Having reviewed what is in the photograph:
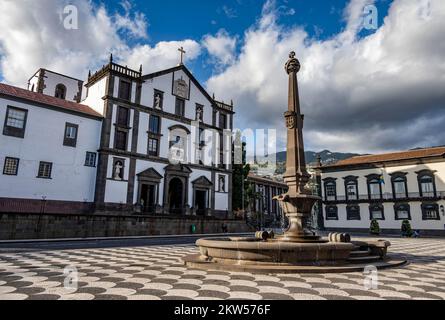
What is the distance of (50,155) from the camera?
24.3m

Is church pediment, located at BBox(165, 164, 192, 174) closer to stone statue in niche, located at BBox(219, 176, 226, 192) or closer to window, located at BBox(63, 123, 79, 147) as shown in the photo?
stone statue in niche, located at BBox(219, 176, 226, 192)

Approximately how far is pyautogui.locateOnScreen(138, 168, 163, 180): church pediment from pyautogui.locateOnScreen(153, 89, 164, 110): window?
6985 mm

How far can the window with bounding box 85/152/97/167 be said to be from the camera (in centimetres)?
2622

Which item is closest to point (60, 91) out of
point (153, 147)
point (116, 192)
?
point (153, 147)

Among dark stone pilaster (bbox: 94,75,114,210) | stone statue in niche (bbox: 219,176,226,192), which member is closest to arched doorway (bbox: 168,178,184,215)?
stone statue in niche (bbox: 219,176,226,192)

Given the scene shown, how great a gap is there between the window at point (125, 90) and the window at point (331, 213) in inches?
1231

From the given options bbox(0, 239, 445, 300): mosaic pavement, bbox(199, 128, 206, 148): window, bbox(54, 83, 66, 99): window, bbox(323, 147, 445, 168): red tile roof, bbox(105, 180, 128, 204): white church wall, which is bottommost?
bbox(0, 239, 445, 300): mosaic pavement

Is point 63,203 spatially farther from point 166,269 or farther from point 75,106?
point 166,269

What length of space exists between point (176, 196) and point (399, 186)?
92.5 feet

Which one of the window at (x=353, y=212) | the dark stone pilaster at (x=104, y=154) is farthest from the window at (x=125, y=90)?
the window at (x=353, y=212)

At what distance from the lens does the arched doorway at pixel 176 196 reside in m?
31.3

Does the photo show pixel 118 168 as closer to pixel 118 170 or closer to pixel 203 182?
pixel 118 170

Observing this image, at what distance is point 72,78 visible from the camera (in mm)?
40594

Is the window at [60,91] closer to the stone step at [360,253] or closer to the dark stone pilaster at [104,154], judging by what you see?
the dark stone pilaster at [104,154]
